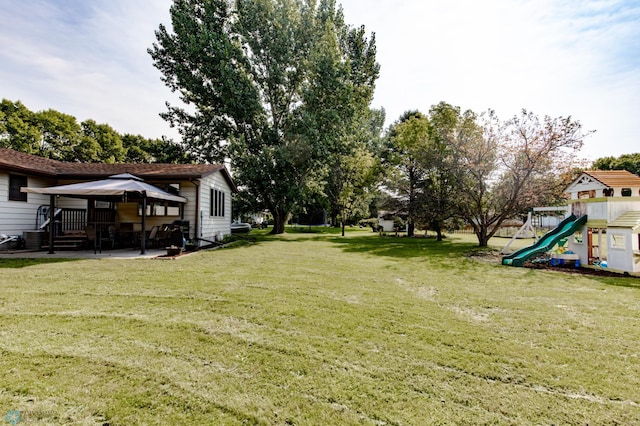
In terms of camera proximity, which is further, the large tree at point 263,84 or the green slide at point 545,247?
the large tree at point 263,84

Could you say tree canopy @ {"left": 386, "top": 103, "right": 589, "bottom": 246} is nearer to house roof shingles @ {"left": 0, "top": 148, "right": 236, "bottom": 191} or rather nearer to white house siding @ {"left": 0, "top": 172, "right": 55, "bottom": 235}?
house roof shingles @ {"left": 0, "top": 148, "right": 236, "bottom": 191}

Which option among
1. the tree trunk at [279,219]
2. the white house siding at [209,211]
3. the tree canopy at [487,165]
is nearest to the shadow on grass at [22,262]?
the white house siding at [209,211]

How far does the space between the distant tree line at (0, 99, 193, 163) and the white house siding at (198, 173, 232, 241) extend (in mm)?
7564

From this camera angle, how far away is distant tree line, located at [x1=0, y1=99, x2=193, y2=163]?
24656mm

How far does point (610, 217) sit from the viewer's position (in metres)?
8.46

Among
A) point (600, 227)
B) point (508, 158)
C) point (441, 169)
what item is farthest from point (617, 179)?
point (441, 169)

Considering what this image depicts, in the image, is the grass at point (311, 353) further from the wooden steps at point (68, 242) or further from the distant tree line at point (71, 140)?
the distant tree line at point (71, 140)

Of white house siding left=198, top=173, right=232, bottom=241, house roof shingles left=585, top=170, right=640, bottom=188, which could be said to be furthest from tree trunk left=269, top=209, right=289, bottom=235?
house roof shingles left=585, top=170, right=640, bottom=188

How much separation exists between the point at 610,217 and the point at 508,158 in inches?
239

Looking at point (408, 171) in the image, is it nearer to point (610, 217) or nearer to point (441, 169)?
point (441, 169)

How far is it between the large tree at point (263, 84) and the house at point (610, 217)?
1256 centimetres

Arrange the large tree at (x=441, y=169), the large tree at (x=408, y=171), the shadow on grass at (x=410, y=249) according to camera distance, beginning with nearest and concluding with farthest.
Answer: the shadow on grass at (x=410, y=249)
the large tree at (x=441, y=169)
the large tree at (x=408, y=171)

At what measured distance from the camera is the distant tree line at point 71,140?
24.7 m

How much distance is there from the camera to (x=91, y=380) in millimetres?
2398
